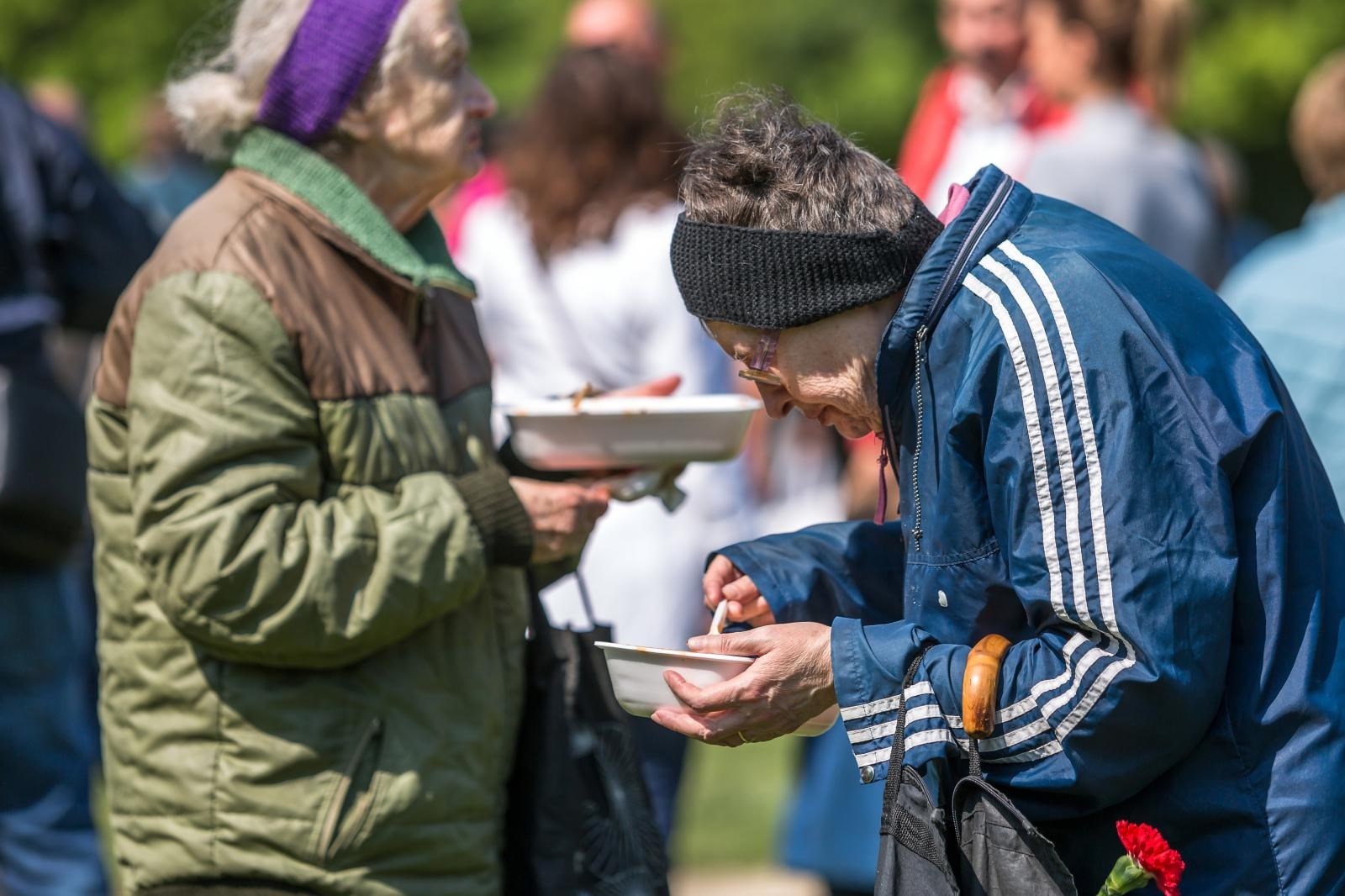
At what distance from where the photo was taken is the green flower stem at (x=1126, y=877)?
→ 78.1 inches

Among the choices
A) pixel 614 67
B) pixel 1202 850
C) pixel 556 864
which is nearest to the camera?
pixel 1202 850

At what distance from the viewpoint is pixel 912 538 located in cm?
223

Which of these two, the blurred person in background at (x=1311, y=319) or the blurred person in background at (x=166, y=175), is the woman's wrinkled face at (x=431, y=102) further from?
the blurred person in background at (x=166, y=175)

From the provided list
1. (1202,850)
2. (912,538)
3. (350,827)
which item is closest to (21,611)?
(350,827)

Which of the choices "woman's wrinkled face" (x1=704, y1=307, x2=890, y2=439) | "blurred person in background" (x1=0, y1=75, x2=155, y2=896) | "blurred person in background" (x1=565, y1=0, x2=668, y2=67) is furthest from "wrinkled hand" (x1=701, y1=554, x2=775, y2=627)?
"blurred person in background" (x1=565, y1=0, x2=668, y2=67)

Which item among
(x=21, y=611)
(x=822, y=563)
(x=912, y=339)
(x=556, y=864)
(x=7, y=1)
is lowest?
(x=7, y=1)

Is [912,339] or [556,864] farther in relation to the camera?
[556,864]

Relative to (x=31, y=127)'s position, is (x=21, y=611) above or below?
below

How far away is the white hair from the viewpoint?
9.46ft

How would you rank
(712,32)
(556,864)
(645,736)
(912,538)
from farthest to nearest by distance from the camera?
(712,32), (645,736), (556,864), (912,538)

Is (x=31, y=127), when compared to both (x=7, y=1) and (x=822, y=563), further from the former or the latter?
(x=7, y=1)

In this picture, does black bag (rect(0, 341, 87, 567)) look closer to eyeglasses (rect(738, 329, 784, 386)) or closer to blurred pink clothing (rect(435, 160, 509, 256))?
blurred pink clothing (rect(435, 160, 509, 256))

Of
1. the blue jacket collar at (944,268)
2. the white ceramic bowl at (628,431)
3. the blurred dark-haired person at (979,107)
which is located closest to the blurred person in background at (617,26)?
the blurred dark-haired person at (979,107)

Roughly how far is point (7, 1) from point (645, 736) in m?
16.8
